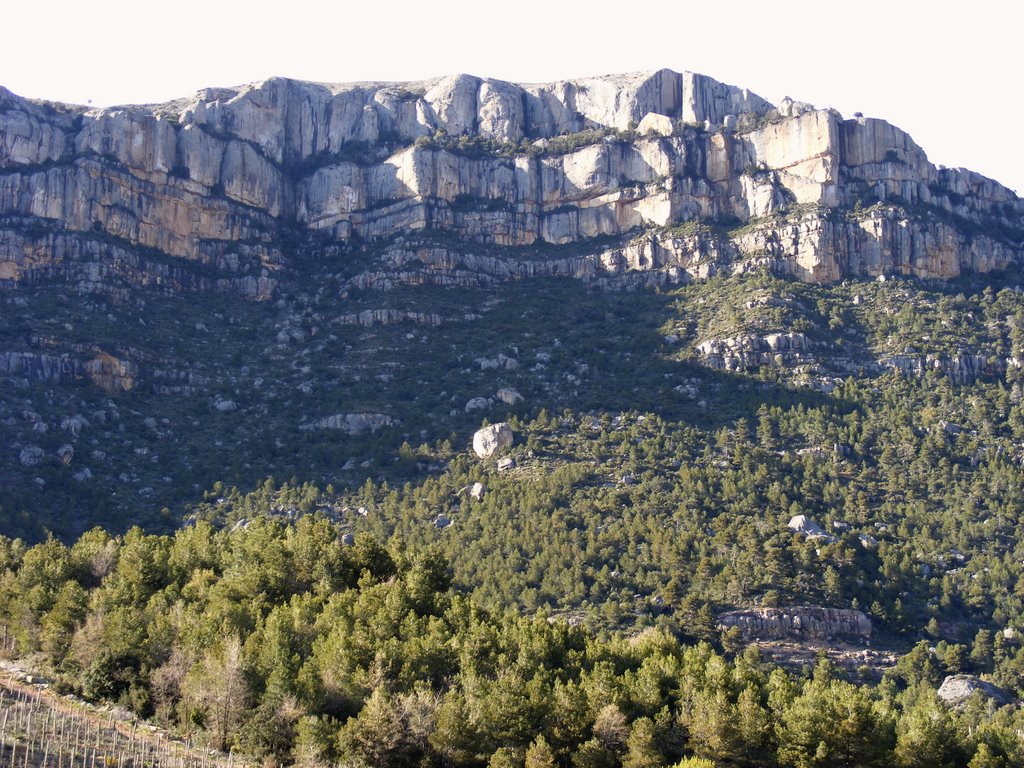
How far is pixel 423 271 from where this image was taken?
11969 centimetres

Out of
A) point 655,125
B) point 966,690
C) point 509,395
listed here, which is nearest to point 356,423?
point 509,395

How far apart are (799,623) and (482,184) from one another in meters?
76.6

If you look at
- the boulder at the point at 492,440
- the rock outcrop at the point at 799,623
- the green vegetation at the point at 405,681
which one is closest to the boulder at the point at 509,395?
the boulder at the point at 492,440

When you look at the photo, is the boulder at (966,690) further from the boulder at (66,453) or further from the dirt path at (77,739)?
the boulder at (66,453)

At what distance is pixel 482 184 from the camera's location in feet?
438

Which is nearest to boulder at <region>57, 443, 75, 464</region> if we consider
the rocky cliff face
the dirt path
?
the rocky cliff face

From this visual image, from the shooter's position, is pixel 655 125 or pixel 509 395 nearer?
pixel 509 395

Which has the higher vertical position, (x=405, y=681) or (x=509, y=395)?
(x=509, y=395)

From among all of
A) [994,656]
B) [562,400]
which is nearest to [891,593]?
[994,656]

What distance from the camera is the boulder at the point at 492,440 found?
91.4 meters

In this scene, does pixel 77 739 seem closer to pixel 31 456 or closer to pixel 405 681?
pixel 405 681

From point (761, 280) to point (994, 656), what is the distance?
50.5 meters

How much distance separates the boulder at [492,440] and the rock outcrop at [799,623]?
2748 centimetres

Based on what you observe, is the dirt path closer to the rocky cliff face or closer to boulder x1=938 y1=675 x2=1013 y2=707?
boulder x1=938 y1=675 x2=1013 y2=707
